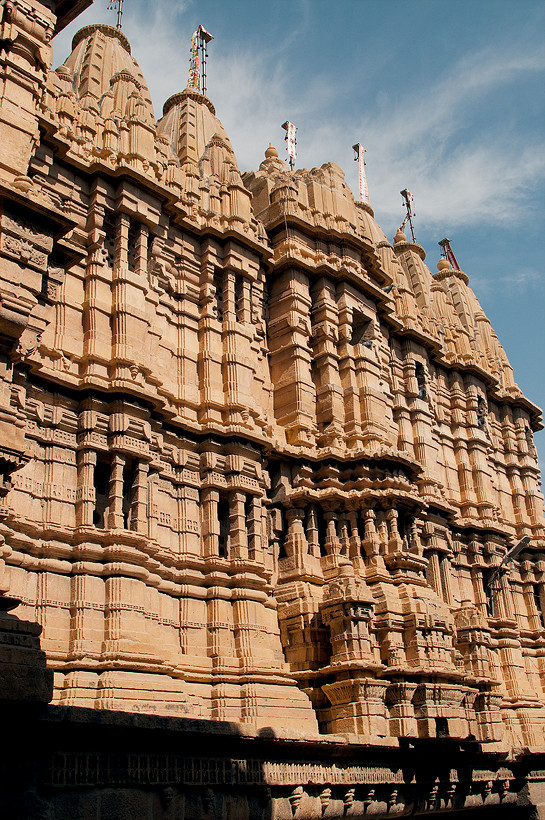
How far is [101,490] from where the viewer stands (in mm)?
19578

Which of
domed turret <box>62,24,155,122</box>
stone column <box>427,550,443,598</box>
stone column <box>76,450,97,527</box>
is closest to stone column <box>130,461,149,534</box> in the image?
stone column <box>76,450,97,527</box>

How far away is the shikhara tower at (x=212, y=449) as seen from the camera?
16.7 m

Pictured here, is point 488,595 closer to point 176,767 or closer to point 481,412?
point 481,412

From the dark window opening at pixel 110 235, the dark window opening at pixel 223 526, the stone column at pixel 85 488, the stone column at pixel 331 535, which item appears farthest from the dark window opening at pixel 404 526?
the dark window opening at pixel 110 235

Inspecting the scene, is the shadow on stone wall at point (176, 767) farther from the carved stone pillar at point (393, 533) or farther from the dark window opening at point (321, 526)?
the dark window opening at point (321, 526)

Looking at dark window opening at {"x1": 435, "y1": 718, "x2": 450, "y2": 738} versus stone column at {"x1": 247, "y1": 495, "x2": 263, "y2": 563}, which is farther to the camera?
stone column at {"x1": 247, "y1": 495, "x2": 263, "y2": 563}

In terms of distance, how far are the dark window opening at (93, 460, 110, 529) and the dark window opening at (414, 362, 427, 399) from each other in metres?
18.2

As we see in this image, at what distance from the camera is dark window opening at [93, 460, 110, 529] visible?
19203 millimetres

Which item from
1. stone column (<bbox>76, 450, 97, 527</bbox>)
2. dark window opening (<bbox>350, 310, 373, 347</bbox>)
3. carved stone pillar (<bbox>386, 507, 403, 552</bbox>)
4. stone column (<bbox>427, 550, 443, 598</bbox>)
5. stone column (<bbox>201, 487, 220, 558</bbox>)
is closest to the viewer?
stone column (<bbox>76, 450, 97, 527</bbox>)

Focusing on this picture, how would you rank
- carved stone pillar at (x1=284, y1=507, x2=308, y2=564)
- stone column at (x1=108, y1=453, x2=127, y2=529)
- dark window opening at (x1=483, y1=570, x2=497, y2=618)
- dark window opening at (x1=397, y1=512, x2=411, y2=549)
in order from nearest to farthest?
stone column at (x1=108, y1=453, x2=127, y2=529) → carved stone pillar at (x1=284, y1=507, x2=308, y2=564) → dark window opening at (x1=397, y1=512, x2=411, y2=549) → dark window opening at (x1=483, y1=570, x2=497, y2=618)

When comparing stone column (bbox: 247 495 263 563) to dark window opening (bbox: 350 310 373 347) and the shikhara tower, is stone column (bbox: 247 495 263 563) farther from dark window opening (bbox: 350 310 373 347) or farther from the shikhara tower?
dark window opening (bbox: 350 310 373 347)

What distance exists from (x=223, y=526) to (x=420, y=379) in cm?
1607

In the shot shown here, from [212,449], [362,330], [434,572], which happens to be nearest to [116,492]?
[212,449]

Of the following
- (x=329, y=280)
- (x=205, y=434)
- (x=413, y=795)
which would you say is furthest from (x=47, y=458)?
(x=329, y=280)
